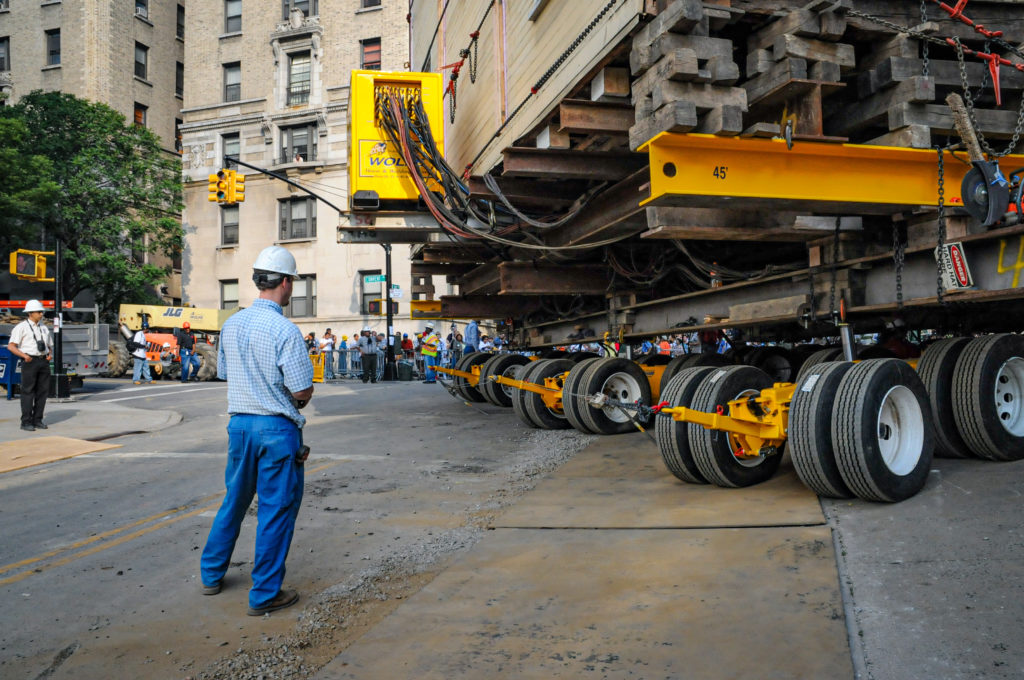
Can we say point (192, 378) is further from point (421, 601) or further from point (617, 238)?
point (421, 601)

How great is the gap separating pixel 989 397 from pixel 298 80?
1491 inches

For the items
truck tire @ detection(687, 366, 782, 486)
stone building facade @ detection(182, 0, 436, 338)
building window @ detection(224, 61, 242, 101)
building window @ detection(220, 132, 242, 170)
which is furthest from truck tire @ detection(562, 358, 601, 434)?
building window @ detection(224, 61, 242, 101)

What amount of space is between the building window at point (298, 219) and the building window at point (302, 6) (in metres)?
9.33

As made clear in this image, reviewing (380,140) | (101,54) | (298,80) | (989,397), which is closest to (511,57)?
(380,140)

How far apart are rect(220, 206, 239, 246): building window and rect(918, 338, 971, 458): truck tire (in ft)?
123

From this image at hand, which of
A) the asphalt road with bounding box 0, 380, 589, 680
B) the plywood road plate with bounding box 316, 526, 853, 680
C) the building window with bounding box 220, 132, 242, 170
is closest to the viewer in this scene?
the plywood road plate with bounding box 316, 526, 853, 680

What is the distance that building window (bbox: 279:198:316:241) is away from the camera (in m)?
37.5

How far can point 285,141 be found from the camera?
38.0 meters

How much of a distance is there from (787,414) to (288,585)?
3.60 m

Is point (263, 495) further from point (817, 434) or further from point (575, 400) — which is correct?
point (575, 400)

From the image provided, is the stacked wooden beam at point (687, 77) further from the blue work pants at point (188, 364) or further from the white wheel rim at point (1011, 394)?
the blue work pants at point (188, 364)

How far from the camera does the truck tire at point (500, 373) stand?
13.1 m

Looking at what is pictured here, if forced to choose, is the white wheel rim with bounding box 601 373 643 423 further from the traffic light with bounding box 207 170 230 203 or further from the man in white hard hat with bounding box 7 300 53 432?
the traffic light with bounding box 207 170 230 203

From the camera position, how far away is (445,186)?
905 cm
